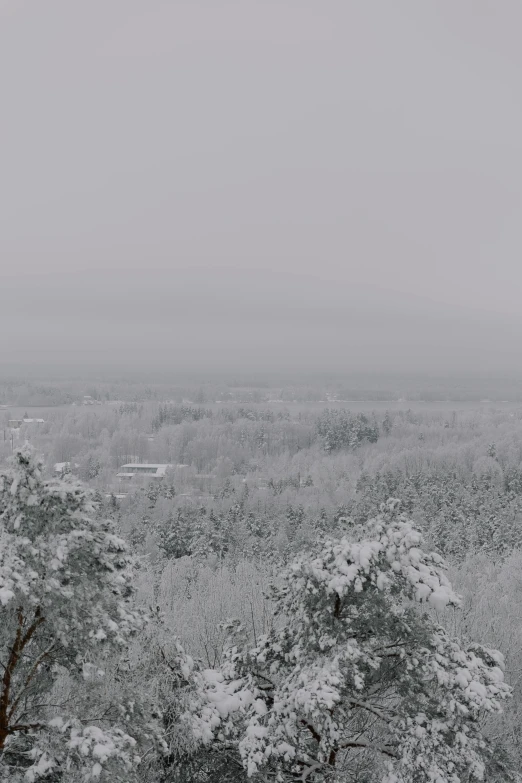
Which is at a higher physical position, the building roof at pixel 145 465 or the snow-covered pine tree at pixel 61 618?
the snow-covered pine tree at pixel 61 618

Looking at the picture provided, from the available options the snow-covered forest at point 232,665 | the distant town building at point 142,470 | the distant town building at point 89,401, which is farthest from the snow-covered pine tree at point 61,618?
the distant town building at point 89,401

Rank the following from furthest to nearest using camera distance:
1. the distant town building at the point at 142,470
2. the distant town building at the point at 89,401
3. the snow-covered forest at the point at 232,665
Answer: the distant town building at the point at 89,401 → the distant town building at the point at 142,470 → the snow-covered forest at the point at 232,665

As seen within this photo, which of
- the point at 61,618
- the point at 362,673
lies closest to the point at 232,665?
the point at 362,673

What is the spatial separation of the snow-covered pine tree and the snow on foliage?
158 cm

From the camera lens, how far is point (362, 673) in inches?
255

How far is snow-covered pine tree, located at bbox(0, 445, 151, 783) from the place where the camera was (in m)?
5.25

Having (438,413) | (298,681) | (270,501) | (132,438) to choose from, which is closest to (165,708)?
(298,681)

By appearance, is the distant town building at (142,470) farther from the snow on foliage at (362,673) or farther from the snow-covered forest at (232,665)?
the snow on foliage at (362,673)

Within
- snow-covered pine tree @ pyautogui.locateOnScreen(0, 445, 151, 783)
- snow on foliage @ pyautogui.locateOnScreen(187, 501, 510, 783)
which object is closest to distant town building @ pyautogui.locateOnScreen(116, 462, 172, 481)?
snow on foliage @ pyautogui.locateOnScreen(187, 501, 510, 783)

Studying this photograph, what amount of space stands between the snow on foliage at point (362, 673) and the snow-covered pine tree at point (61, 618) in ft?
5.18

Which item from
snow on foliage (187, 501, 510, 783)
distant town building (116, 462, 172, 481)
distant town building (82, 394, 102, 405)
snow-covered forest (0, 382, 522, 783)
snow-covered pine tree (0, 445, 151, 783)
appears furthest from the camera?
A: distant town building (82, 394, 102, 405)

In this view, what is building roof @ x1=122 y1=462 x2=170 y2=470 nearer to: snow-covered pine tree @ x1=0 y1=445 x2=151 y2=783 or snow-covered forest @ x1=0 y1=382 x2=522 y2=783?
snow-covered forest @ x1=0 y1=382 x2=522 y2=783

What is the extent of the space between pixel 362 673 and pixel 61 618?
3456 millimetres

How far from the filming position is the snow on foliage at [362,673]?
6180 millimetres
